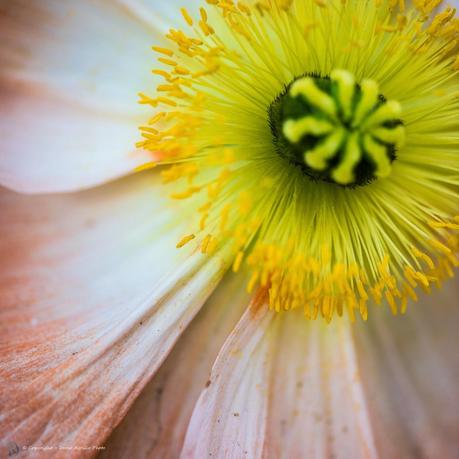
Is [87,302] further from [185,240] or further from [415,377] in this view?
[415,377]

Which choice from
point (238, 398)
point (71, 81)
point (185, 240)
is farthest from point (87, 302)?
point (71, 81)

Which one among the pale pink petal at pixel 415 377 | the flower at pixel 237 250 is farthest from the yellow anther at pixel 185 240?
the pale pink petal at pixel 415 377

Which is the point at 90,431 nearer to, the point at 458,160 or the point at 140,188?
the point at 140,188

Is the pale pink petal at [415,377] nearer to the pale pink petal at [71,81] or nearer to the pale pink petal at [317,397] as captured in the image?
the pale pink petal at [317,397]

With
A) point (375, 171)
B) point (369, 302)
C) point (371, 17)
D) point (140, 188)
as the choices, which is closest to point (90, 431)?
point (140, 188)

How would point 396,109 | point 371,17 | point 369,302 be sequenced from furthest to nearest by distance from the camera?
point 369,302, point 371,17, point 396,109

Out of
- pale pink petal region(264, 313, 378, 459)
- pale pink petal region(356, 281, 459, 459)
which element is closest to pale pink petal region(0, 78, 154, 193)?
pale pink petal region(264, 313, 378, 459)

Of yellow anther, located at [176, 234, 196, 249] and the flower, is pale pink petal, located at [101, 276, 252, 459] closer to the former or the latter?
the flower
